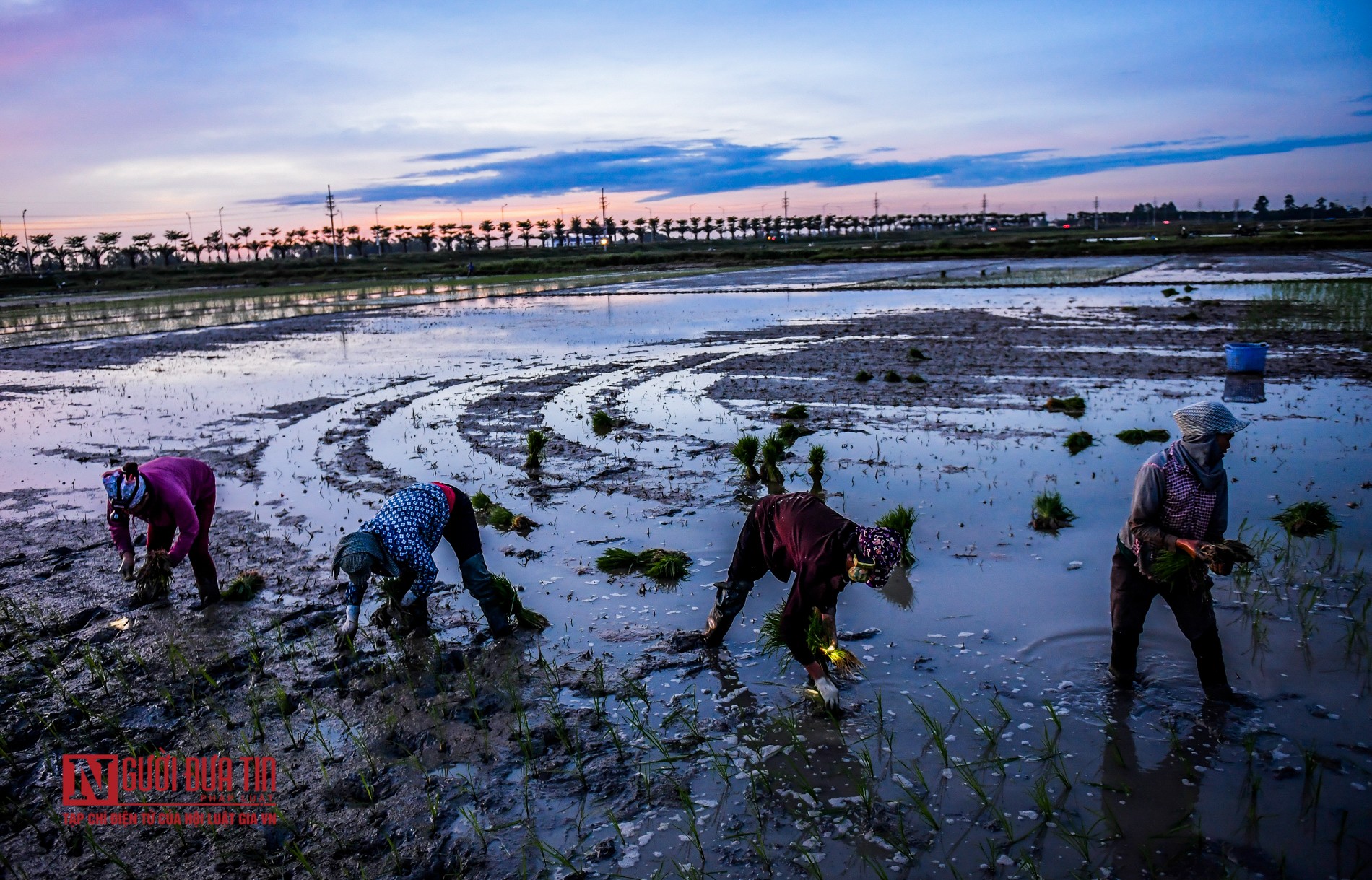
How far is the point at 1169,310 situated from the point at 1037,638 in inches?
824

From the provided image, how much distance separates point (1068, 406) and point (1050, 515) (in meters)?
4.89

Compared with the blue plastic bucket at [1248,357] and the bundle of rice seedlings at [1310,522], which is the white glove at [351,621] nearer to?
the bundle of rice seedlings at [1310,522]

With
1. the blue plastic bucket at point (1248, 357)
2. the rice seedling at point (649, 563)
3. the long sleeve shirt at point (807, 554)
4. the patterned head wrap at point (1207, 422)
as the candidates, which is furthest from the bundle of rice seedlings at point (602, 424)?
the blue plastic bucket at point (1248, 357)

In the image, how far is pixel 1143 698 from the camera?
453 cm

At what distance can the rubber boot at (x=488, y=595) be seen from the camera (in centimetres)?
535

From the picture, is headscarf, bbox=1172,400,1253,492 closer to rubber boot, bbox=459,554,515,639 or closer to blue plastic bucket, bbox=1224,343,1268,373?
rubber boot, bbox=459,554,515,639

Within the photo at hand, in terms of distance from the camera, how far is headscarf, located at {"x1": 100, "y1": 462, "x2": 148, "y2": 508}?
528 cm

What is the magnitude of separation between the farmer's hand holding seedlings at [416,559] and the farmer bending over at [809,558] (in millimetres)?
1525

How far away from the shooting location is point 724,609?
5.14 metres

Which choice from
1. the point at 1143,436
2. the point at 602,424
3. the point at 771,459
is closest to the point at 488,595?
the point at 771,459

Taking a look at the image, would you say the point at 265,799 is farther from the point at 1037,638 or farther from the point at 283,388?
the point at 283,388

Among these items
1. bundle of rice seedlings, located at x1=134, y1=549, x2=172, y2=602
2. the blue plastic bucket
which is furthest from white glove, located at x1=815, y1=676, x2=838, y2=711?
the blue plastic bucket

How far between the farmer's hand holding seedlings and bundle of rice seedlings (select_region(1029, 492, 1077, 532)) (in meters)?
4.13

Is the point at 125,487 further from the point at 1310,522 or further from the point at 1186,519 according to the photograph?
the point at 1310,522
